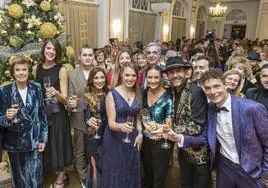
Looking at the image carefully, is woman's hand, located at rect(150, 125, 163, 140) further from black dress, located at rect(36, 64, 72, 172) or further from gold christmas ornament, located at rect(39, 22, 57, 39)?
gold christmas ornament, located at rect(39, 22, 57, 39)

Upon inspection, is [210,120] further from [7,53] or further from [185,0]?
[185,0]

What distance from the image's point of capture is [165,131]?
2.28m

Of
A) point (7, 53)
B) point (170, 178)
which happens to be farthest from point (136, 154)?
point (7, 53)

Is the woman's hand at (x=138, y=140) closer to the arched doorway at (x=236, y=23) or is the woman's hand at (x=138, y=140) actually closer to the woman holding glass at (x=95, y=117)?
the woman holding glass at (x=95, y=117)

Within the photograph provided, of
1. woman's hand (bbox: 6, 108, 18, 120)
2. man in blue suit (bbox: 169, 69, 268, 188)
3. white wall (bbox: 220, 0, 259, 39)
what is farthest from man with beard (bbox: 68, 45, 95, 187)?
white wall (bbox: 220, 0, 259, 39)

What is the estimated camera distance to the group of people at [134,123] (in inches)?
79.9

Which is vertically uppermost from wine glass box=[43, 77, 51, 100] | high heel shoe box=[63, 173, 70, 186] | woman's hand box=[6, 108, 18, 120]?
wine glass box=[43, 77, 51, 100]

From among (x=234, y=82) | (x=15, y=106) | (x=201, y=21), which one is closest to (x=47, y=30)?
(x=15, y=106)

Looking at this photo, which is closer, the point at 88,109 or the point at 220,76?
the point at 220,76

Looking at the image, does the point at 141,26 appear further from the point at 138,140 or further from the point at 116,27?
the point at 138,140

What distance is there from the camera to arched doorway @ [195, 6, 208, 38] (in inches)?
647

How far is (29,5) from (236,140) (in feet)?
10.5

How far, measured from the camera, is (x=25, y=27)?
360 centimetres

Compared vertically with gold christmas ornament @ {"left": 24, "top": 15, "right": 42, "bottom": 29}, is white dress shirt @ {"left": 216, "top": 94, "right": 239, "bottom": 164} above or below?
below
